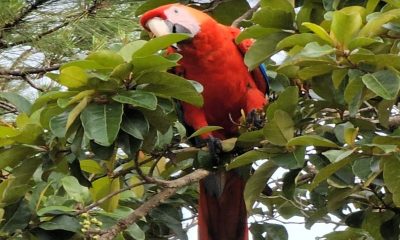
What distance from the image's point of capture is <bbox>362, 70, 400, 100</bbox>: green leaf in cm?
121

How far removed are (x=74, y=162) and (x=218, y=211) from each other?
0.66 meters

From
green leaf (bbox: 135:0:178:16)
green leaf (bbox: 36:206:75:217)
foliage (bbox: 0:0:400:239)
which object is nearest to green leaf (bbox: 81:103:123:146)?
foliage (bbox: 0:0:400:239)

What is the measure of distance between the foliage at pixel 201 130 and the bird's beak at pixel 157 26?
274mm

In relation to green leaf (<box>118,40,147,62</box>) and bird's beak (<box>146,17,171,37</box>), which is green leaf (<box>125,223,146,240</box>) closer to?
green leaf (<box>118,40,147,62</box>)

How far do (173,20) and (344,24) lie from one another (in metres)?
0.75

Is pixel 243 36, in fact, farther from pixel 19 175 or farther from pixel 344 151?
pixel 19 175

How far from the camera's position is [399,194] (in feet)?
4.18

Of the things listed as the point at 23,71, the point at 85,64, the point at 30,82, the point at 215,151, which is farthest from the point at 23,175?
the point at 23,71

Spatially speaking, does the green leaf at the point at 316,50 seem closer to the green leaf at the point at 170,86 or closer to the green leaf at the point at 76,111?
the green leaf at the point at 170,86

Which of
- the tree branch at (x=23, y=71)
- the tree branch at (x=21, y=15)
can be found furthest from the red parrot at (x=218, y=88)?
the tree branch at (x=23, y=71)

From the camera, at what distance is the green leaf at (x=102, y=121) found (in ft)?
4.07

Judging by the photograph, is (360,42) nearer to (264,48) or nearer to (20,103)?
(264,48)

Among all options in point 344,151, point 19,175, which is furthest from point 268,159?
point 19,175

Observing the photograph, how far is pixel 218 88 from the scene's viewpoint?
2.02 m
